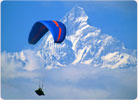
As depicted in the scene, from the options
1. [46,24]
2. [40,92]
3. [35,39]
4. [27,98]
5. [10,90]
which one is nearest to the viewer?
[40,92]

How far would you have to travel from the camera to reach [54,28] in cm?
5591

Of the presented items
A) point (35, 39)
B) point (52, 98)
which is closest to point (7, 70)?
point (52, 98)

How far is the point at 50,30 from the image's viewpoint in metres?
55.3

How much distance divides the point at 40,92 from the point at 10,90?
14565 cm

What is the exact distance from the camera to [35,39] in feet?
202

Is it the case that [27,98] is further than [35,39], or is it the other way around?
[27,98]

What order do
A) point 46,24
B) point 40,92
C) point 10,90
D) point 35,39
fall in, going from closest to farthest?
point 40,92, point 46,24, point 35,39, point 10,90

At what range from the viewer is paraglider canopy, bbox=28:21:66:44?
54156 millimetres

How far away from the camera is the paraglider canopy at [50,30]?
5416 centimetres

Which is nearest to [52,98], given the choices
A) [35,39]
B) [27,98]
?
[27,98]

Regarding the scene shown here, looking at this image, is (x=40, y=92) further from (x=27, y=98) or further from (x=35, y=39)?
(x=27, y=98)

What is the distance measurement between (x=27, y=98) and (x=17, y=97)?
4.54m

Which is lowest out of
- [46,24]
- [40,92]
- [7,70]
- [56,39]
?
[40,92]

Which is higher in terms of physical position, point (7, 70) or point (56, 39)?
point (7, 70)
